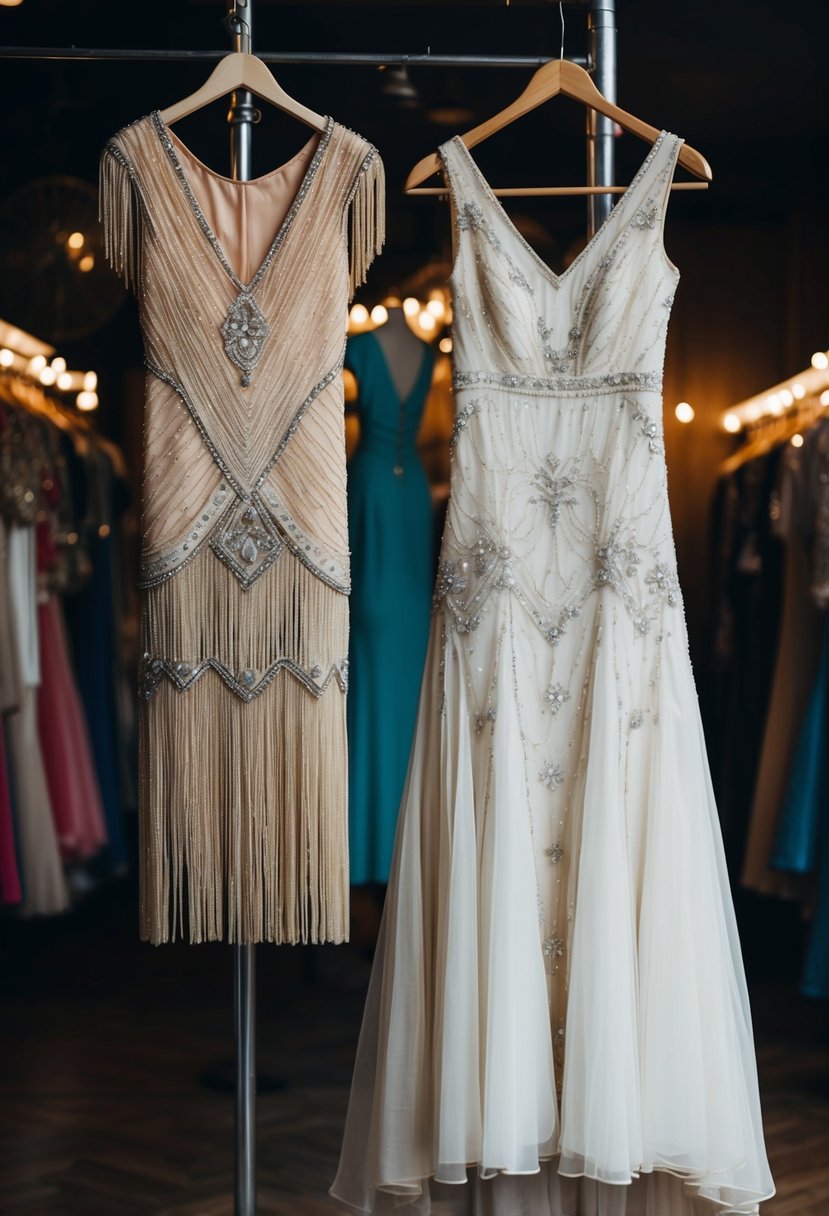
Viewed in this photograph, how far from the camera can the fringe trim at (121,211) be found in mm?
1992

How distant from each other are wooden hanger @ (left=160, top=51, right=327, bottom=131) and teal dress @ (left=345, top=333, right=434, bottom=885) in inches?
40.9

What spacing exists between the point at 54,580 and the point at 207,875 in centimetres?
215

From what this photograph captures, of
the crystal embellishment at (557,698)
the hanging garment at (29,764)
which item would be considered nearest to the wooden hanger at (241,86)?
the crystal embellishment at (557,698)

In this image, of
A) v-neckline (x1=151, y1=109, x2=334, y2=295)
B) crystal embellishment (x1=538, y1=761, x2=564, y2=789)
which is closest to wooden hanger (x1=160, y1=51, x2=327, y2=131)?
v-neckline (x1=151, y1=109, x2=334, y2=295)

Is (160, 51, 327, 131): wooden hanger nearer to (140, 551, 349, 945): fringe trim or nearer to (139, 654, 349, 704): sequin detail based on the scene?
(140, 551, 349, 945): fringe trim

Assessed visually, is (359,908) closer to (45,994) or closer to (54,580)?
(45,994)

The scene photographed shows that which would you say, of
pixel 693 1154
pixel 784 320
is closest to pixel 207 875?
pixel 693 1154

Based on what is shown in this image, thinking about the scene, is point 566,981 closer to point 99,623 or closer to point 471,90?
point 99,623

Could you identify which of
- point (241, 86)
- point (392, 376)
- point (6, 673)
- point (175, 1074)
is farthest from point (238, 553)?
point (6, 673)

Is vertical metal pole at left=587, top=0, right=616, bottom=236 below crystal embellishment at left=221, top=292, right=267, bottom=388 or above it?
above

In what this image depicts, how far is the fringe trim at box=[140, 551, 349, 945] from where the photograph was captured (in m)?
1.97

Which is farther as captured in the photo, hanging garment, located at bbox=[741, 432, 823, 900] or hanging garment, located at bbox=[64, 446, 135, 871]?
hanging garment, located at bbox=[64, 446, 135, 871]

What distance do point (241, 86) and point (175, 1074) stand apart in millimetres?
2299

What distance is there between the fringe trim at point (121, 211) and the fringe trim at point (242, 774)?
50cm
